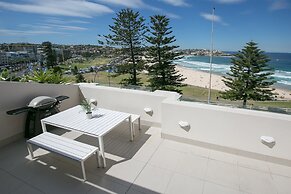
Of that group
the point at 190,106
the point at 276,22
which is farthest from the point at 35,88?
the point at 276,22

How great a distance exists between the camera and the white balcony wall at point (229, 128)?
2.10 m

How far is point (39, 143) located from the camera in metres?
2.11

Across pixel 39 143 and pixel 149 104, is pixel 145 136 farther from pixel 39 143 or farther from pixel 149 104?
pixel 39 143

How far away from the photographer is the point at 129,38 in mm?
13891

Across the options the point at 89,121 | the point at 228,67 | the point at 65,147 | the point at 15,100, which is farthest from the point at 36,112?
the point at 228,67

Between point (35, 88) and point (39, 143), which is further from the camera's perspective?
point (35, 88)

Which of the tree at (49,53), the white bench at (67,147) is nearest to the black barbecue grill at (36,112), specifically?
the white bench at (67,147)

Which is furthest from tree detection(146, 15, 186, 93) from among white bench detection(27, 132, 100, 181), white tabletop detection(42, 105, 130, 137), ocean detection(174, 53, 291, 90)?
white bench detection(27, 132, 100, 181)

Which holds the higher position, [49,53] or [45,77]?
[49,53]

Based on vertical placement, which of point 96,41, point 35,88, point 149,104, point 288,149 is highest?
point 96,41

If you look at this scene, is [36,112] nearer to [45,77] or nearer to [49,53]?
[45,77]

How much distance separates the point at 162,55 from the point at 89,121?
483 inches

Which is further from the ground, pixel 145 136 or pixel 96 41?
pixel 96 41

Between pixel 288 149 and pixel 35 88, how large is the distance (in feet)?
12.8
